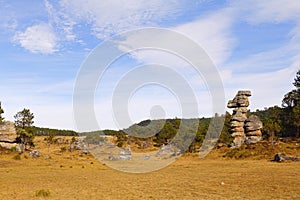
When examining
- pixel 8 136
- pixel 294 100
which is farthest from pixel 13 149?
pixel 294 100

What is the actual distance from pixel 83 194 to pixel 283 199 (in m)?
10.9

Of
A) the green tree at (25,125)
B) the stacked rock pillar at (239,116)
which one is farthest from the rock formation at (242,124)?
the green tree at (25,125)

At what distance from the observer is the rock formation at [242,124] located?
2295 inches

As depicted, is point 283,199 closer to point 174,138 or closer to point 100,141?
point 174,138

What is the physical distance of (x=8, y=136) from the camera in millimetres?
58062

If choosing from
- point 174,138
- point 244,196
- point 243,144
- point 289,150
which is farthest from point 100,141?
point 244,196

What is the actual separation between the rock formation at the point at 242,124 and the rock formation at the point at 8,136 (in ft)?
134

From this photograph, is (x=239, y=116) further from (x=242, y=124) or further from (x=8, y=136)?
(x=8, y=136)

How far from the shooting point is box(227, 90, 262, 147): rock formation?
58.3 m

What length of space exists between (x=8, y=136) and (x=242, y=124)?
44807mm

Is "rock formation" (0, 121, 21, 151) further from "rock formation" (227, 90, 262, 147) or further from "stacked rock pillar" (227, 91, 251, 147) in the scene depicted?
"rock formation" (227, 90, 262, 147)

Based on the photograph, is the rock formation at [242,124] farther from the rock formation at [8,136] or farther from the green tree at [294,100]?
the rock formation at [8,136]

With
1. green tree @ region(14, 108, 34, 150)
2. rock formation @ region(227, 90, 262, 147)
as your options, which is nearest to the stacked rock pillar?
rock formation @ region(227, 90, 262, 147)

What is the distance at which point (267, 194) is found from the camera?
54.8 ft
